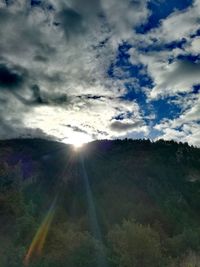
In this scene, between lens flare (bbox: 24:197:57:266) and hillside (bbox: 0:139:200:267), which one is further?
lens flare (bbox: 24:197:57:266)

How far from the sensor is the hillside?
62.1 feet

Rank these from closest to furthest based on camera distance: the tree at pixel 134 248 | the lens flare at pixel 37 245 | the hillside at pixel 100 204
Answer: the tree at pixel 134 248
the hillside at pixel 100 204
the lens flare at pixel 37 245

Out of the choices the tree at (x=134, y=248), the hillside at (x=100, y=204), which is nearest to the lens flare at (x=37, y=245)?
the hillside at (x=100, y=204)

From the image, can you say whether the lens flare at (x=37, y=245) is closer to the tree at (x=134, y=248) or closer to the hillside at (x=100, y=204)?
the hillside at (x=100, y=204)

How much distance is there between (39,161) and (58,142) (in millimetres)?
21791

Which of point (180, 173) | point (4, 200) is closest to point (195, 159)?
point (180, 173)

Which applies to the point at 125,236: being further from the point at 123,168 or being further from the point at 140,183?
the point at 123,168

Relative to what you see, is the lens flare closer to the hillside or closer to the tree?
the hillside

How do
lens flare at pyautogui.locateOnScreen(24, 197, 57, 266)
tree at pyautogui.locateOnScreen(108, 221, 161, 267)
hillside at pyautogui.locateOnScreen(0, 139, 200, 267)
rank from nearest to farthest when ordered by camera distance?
tree at pyautogui.locateOnScreen(108, 221, 161, 267) → hillside at pyautogui.locateOnScreen(0, 139, 200, 267) → lens flare at pyautogui.locateOnScreen(24, 197, 57, 266)

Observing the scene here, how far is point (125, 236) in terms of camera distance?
1981cm

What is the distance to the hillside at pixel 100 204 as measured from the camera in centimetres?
1892

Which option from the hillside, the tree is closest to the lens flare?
the hillside

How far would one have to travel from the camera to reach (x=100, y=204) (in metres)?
51.9

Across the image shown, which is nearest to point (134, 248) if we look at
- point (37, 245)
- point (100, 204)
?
point (37, 245)
